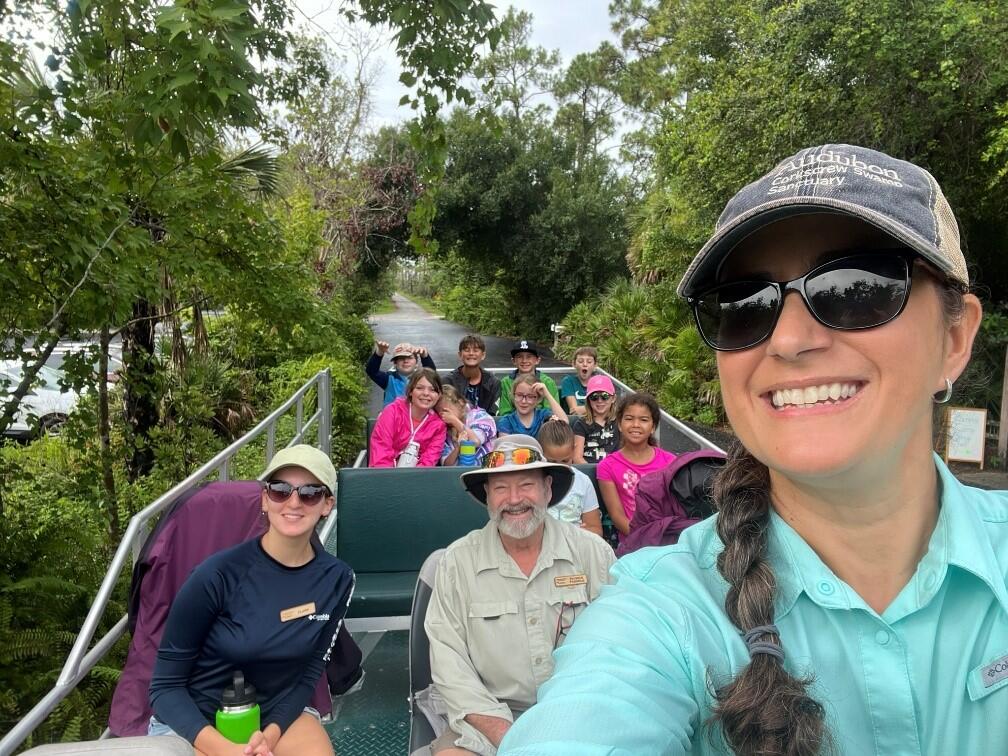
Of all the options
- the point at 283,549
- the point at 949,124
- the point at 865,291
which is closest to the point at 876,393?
the point at 865,291

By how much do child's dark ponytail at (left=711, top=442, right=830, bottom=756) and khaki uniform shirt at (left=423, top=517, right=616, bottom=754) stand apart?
1.67 metres

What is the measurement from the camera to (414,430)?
5258 mm

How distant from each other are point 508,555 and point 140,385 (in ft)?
15.2

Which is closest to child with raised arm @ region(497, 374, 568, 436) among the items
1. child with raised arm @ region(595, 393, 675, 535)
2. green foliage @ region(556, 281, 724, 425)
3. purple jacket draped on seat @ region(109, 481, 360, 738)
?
child with raised arm @ region(595, 393, 675, 535)

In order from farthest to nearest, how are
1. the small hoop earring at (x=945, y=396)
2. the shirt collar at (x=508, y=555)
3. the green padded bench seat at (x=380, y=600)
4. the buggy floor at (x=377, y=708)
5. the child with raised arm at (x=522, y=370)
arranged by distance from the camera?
the child with raised arm at (x=522, y=370), the green padded bench seat at (x=380, y=600), the buggy floor at (x=377, y=708), the shirt collar at (x=508, y=555), the small hoop earring at (x=945, y=396)

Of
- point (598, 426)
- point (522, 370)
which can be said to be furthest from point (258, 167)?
point (598, 426)

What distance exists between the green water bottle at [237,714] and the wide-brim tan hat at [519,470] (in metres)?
1.12

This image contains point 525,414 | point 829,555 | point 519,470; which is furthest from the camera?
point 525,414

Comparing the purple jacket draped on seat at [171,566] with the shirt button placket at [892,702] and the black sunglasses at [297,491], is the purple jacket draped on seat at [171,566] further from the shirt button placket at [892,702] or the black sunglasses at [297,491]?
the shirt button placket at [892,702]

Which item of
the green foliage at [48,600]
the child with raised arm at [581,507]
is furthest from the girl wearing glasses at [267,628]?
the child with raised arm at [581,507]

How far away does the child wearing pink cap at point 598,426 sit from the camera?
17.5 feet

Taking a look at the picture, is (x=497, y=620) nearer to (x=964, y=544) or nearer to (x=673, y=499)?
(x=673, y=499)

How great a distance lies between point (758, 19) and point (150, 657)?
11.5 m

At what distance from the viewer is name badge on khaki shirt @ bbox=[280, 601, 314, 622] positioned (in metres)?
2.66
